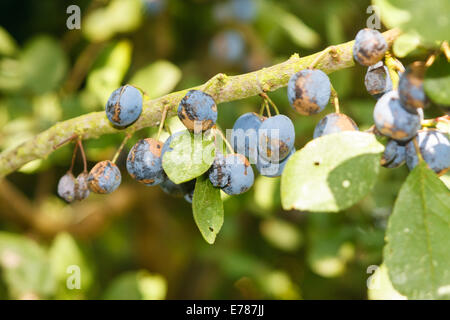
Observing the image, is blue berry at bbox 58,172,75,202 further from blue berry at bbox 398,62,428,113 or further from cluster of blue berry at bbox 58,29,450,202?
blue berry at bbox 398,62,428,113

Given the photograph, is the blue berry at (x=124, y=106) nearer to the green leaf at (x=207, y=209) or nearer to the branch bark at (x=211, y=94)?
the branch bark at (x=211, y=94)

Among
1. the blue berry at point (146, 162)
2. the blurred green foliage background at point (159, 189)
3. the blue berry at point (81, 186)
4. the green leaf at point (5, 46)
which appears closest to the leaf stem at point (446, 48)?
the blue berry at point (146, 162)

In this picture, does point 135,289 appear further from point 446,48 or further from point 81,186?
point 446,48

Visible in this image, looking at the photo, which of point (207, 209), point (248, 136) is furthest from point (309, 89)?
point (207, 209)

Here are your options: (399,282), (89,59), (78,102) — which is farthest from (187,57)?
(399,282)

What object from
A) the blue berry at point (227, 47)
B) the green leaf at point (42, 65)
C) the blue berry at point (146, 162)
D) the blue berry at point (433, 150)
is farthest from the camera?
the blue berry at point (227, 47)

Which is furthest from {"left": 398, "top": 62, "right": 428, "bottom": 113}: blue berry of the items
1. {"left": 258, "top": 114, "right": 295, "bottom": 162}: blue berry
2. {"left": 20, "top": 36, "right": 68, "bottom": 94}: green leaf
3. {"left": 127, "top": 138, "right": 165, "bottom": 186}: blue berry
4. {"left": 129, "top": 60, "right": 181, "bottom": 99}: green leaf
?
{"left": 20, "top": 36, "right": 68, "bottom": 94}: green leaf
